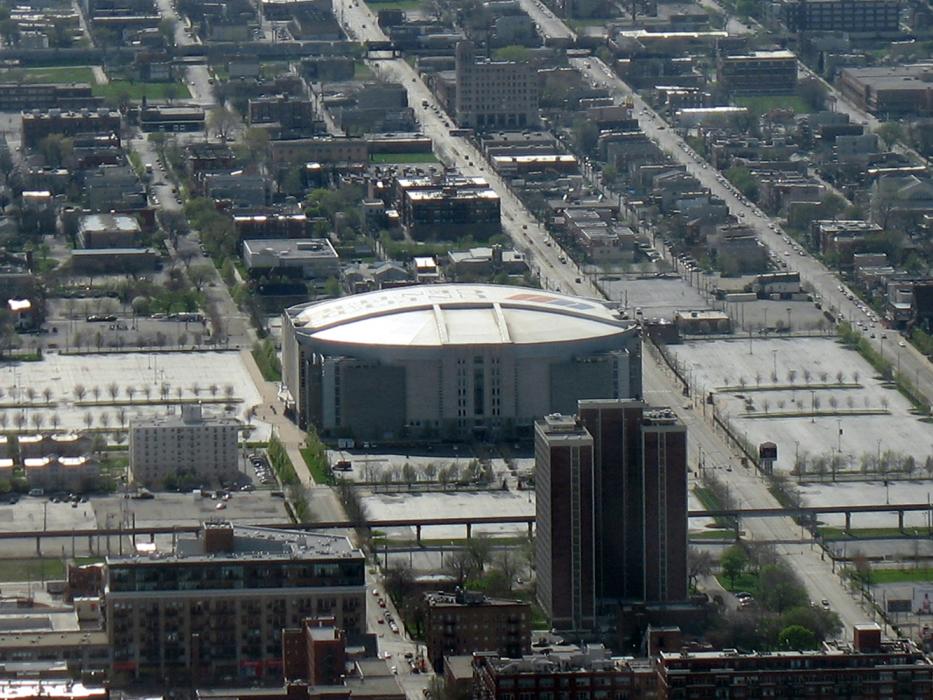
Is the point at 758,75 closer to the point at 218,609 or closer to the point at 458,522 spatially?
the point at 458,522

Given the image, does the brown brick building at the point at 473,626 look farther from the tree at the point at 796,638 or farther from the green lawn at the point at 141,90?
the green lawn at the point at 141,90

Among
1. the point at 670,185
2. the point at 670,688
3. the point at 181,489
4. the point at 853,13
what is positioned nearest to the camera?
the point at 670,688

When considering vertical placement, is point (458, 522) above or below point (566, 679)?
below

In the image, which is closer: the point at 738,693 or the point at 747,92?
the point at 738,693

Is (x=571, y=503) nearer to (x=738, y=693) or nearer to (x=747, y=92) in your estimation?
(x=738, y=693)

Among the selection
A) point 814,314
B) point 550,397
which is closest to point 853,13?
point 814,314

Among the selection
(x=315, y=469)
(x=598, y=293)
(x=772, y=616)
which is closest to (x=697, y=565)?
(x=772, y=616)

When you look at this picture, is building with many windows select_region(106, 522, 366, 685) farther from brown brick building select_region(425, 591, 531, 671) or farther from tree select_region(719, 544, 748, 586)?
tree select_region(719, 544, 748, 586)
